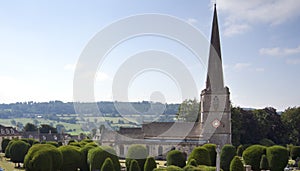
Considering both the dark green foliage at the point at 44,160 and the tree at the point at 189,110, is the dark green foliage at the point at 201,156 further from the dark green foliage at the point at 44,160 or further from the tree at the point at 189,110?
the tree at the point at 189,110

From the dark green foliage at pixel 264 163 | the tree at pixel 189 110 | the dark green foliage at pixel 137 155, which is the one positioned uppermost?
the tree at pixel 189 110

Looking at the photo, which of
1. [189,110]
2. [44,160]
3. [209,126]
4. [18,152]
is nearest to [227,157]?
[209,126]

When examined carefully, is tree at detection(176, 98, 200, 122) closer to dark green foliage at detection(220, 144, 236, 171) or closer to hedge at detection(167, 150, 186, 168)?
dark green foliage at detection(220, 144, 236, 171)

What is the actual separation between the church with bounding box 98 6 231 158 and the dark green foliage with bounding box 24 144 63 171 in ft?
75.5

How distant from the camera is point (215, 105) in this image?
159 ft

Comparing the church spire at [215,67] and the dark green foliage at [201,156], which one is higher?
the church spire at [215,67]

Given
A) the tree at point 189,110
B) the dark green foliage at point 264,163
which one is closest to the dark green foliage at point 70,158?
the dark green foliage at point 264,163

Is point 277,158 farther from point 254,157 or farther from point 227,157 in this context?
point 227,157

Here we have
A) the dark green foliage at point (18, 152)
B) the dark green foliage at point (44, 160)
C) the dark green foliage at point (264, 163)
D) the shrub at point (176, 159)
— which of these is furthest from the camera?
the dark green foliage at point (18, 152)

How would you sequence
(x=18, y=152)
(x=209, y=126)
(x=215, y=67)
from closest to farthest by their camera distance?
(x=18, y=152) → (x=215, y=67) → (x=209, y=126)

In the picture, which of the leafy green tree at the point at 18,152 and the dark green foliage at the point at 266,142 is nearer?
the leafy green tree at the point at 18,152

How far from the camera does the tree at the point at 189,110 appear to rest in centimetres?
Answer: 6106

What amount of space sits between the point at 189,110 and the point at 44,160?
3725 centimetres

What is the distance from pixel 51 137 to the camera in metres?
79.9
